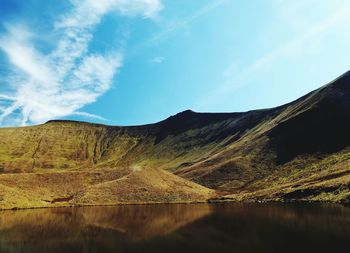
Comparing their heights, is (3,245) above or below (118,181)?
below

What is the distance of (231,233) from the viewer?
41.9 metres

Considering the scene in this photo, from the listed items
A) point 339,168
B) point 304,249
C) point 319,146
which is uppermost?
point 319,146

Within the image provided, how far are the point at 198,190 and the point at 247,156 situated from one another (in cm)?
4087

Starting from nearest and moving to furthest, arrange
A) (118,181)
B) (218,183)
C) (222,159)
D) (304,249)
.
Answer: (304,249), (118,181), (218,183), (222,159)

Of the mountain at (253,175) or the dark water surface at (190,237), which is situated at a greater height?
the mountain at (253,175)

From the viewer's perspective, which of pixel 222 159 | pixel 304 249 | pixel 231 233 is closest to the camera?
pixel 304 249

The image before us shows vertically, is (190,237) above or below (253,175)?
below

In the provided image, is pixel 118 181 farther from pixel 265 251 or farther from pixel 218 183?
A: pixel 265 251

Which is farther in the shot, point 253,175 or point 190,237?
point 253,175

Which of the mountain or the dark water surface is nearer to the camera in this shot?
the dark water surface

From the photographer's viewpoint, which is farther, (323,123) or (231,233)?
(323,123)

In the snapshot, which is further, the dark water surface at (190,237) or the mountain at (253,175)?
the mountain at (253,175)

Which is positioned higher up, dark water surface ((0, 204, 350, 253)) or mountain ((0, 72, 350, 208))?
mountain ((0, 72, 350, 208))

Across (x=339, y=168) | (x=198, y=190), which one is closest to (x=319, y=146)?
(x=339, y=168)
